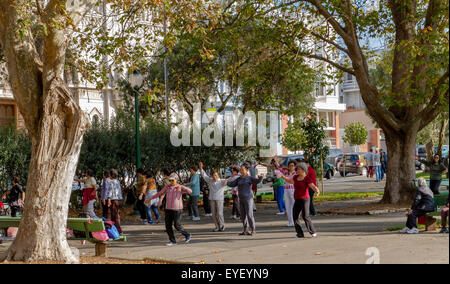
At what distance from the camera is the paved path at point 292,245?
32.1ft

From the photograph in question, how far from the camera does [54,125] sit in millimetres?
10289

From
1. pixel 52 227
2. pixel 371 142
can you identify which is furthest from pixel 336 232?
pixel 371 142

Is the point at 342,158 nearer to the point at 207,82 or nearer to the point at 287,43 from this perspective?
the point at 207,82

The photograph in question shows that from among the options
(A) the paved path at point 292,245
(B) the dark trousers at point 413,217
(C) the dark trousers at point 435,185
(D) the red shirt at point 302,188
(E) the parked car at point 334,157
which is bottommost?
(A) the paved path at point 292,245

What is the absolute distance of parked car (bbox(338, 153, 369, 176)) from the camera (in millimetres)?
41250

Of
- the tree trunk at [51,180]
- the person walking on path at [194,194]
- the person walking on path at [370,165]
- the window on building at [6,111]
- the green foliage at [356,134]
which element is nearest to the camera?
the tree trunk at [51,180]

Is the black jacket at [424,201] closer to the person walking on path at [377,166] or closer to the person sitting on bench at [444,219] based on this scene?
the person sitting on bench at [444,219]

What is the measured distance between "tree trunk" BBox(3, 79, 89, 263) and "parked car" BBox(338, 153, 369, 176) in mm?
33046

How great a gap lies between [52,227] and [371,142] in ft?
207

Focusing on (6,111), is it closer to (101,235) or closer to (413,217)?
(101,235)

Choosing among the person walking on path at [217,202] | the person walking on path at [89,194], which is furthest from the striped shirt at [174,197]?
the person walking on path at [89,194]

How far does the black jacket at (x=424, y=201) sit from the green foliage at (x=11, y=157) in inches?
523
